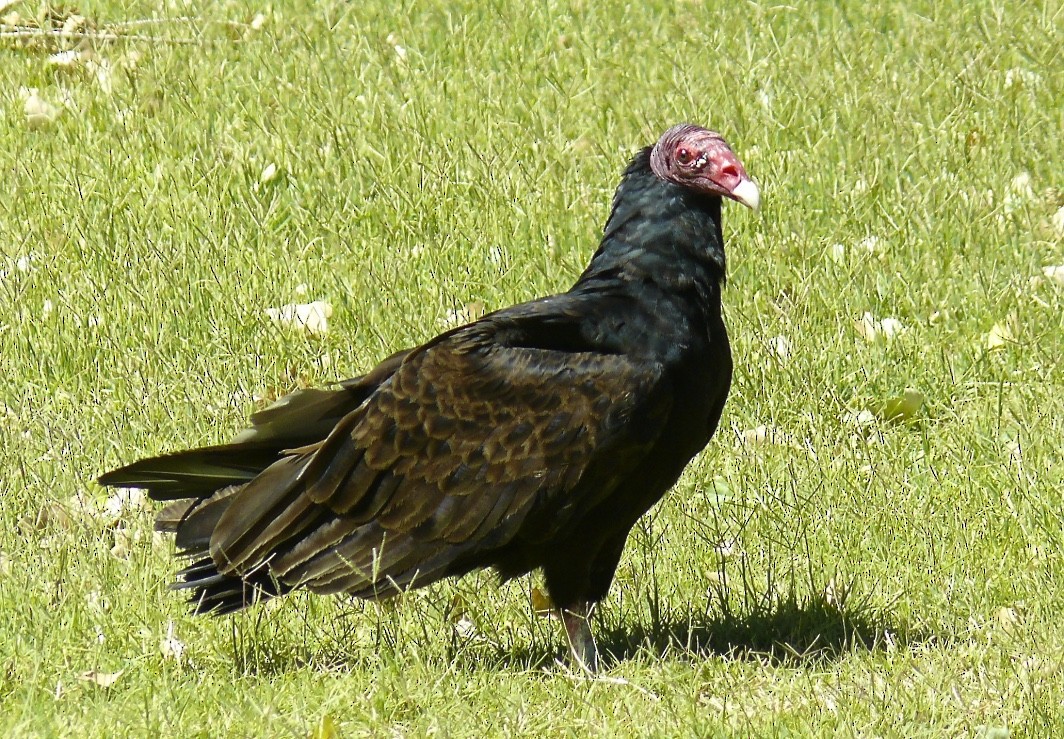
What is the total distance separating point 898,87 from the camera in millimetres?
6953

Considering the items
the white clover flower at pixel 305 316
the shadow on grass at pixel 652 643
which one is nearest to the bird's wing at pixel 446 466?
the shadow on grass at pixel 652 643

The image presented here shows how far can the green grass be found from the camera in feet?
11.7

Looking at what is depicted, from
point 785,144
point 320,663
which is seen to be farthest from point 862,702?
point 785,144

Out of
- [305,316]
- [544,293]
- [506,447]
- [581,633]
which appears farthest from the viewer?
[544,293]

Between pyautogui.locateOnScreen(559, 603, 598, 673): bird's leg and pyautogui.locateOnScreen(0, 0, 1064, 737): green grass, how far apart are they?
0.09m

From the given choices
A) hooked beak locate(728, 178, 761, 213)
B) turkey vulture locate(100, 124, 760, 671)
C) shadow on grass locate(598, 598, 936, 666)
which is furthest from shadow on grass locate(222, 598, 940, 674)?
hooked beak locate(728, 178, 761, 213)

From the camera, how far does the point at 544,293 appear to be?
18.2ft

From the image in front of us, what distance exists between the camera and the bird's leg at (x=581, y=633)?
12.4ft

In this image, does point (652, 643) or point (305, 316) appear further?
point (305, 316)

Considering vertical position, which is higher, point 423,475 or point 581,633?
point 423,475

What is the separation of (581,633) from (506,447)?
0.52 metres

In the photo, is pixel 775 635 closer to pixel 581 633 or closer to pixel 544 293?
pixel 581 633

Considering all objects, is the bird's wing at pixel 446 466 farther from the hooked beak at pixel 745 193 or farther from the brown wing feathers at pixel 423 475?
the hooked beak at pixel 745 193

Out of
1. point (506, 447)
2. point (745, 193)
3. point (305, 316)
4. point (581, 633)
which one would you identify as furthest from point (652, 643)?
point (305, 316)
